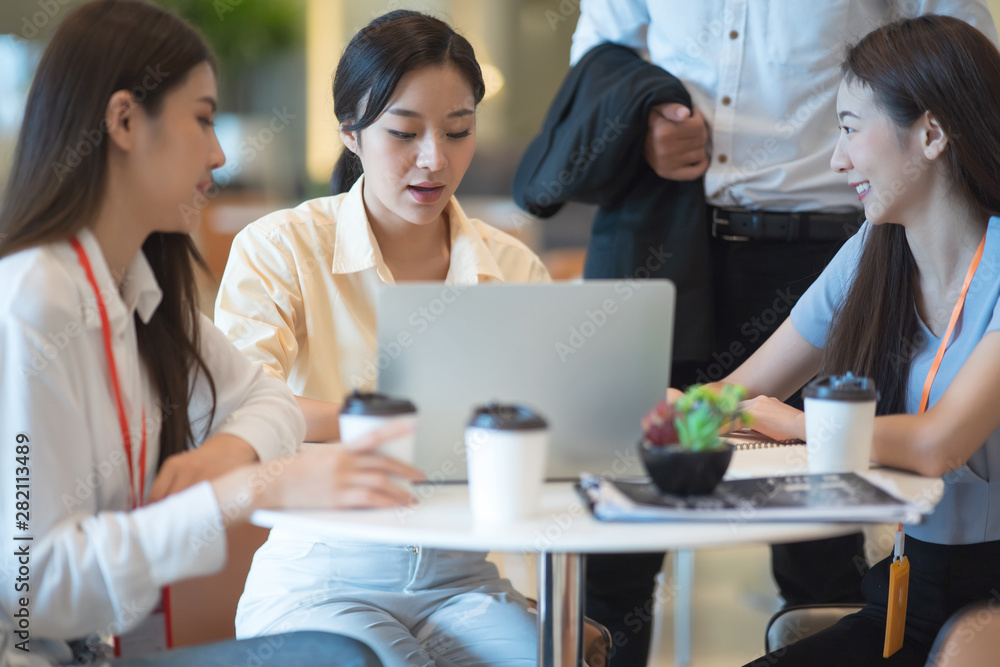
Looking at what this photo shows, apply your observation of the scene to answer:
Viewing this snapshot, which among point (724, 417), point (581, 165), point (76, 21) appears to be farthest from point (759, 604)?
point (76, 21)

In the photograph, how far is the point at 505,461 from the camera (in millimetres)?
980

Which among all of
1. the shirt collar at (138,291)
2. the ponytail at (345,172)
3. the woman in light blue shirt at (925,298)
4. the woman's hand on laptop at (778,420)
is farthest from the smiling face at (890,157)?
the shirt collar at (138,291)

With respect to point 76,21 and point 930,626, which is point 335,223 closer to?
point 76,21

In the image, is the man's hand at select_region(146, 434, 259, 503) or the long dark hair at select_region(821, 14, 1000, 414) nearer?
the man's hand at select_region(146, 434, 259, 503)

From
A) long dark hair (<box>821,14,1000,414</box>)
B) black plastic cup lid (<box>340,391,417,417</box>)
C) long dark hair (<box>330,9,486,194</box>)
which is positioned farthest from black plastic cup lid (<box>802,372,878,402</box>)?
long dark hair (<box>330,9,486,194</box>)

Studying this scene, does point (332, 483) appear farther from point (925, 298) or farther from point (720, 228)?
point (720, 228)

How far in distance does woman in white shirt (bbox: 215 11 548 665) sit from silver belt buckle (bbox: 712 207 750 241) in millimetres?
435

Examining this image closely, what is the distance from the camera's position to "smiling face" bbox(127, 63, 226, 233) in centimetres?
114

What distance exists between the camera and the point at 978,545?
1.38 m

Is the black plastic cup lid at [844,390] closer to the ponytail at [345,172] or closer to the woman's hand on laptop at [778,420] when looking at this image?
the woman's hand on laptop at [778,420]

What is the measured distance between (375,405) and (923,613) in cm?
88

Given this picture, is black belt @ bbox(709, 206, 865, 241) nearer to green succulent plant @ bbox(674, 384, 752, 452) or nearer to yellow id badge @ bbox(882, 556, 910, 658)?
yellow id badge @ bbox(882, 556, 910, 658)

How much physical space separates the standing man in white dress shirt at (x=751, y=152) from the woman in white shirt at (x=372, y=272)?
0.46 meters

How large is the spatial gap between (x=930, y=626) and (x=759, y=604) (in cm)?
169
